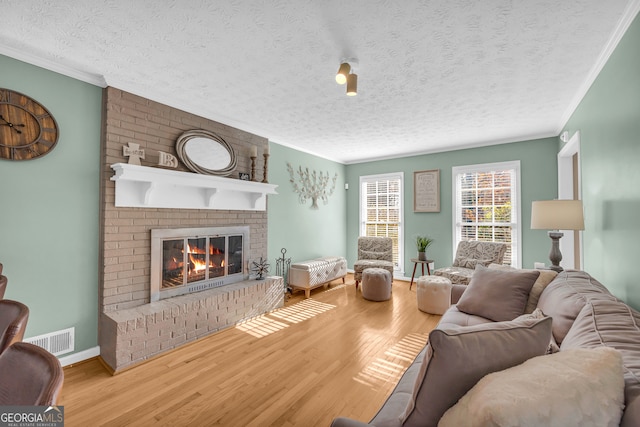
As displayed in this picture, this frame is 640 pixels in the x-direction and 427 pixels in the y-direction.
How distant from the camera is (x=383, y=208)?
5953mm

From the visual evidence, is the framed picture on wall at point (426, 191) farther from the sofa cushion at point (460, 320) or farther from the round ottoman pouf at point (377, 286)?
the sofa cushion at point (460, 320)

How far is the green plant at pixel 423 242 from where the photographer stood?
5.09 m

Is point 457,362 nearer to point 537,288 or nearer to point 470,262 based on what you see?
point 537,288

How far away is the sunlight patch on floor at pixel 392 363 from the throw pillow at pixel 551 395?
5.04ft

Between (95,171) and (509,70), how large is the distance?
12.7 ft

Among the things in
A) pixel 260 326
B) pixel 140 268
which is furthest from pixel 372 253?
pixel 140 268

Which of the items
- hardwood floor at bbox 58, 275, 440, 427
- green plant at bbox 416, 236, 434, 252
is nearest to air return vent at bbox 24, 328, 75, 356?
hardwood floor at bbox 58, 275, 440, 427

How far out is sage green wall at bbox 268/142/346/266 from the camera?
459cm

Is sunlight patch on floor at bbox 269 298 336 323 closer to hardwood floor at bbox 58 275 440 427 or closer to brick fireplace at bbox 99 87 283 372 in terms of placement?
hardwood floor at bbox 58 275 440 427

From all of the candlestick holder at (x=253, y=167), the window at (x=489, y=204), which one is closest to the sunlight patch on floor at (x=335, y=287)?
the window at (x=489, y=204)

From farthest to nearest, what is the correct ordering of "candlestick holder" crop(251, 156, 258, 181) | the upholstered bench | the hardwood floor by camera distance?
the upholstered bench, "candlestick holder" crop(251, 156, 258, 181), the hardwood floor

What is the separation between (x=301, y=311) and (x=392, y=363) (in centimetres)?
163

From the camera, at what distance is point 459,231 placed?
5039mm

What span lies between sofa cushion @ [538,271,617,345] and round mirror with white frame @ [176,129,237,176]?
11.4 feet
